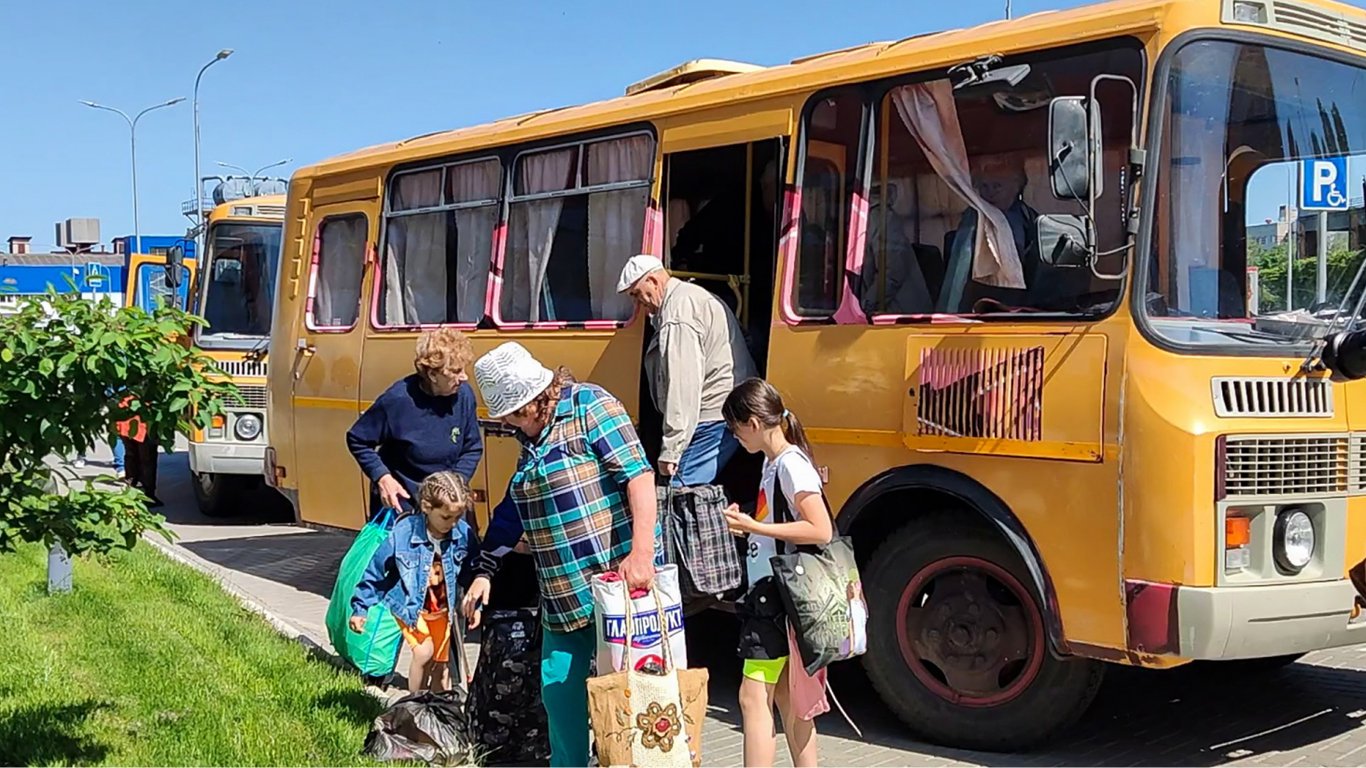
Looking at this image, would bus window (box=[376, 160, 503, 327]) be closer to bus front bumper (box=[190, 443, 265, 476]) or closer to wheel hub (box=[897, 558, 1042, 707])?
wheel hub (box=[897, 558, 1042, 707])

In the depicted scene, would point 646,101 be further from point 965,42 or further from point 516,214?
point 965,42

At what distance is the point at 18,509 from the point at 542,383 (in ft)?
6.08

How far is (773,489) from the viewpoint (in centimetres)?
489

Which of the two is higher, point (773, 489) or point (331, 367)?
point (331, 367)

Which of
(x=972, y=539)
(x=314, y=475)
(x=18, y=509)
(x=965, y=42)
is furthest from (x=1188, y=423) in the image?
(x=314, y=475)

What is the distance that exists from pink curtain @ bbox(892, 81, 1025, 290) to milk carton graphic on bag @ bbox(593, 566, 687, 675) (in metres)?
2.16

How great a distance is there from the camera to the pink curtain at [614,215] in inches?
290

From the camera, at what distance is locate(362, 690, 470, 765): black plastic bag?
5359 millimetres

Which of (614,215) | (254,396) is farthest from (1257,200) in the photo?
(254,396)

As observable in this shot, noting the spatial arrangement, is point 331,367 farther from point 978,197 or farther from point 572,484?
point 572,484

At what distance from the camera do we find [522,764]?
5.54m

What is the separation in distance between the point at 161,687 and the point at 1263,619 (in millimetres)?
4661

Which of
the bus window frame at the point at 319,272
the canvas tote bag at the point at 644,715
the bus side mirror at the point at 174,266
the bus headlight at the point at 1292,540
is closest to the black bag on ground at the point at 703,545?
the canvas tote bag at the point at 644,715

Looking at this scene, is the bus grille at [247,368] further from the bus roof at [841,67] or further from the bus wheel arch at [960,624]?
the bus wheel arch at [960,624]
